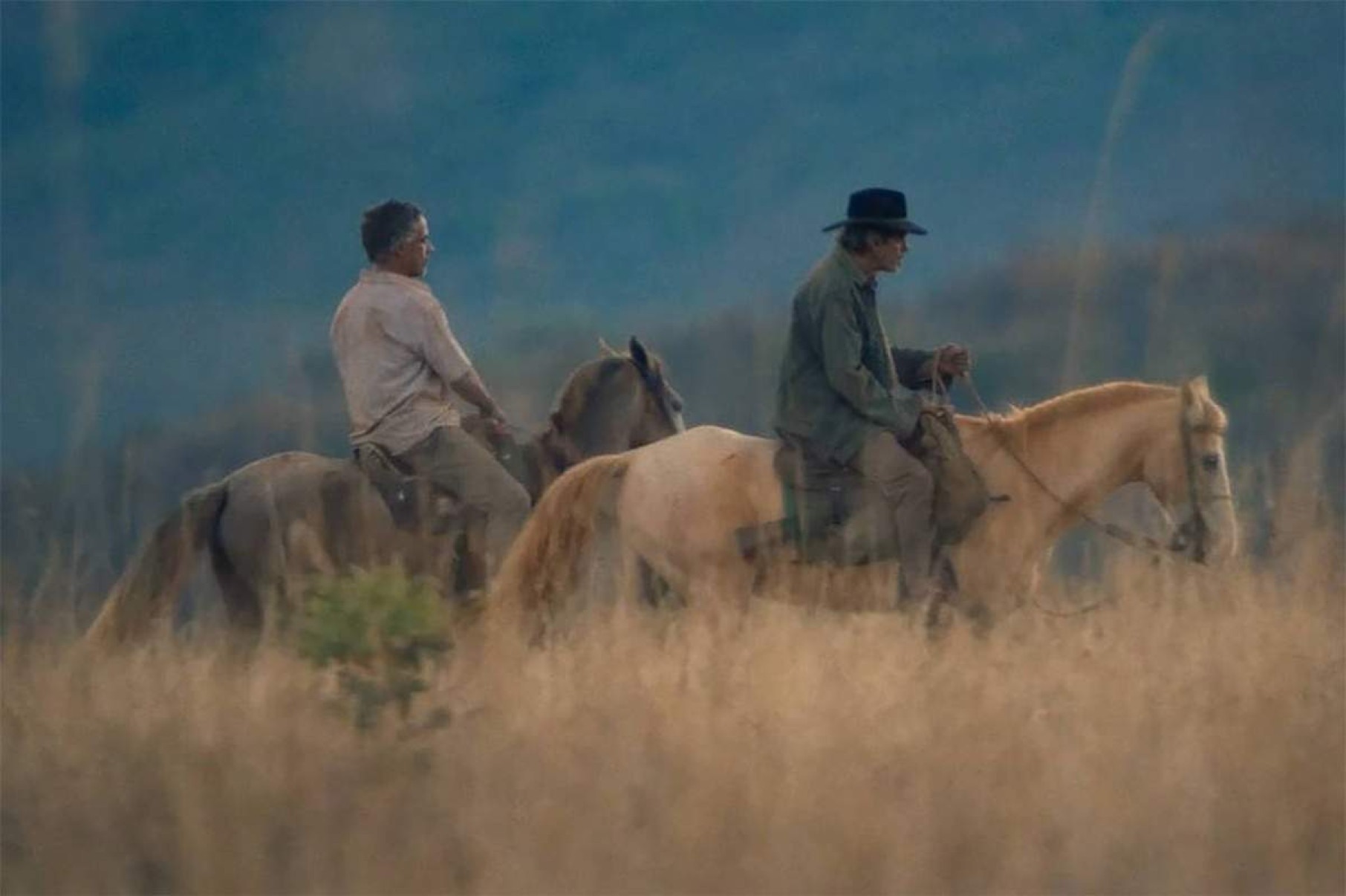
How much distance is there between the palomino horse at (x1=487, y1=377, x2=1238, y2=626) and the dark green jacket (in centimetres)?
35

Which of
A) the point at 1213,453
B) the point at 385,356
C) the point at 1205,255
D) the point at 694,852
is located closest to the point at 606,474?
the point at 385,356

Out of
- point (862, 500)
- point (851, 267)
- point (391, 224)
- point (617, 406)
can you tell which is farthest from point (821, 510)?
point (391, 224)

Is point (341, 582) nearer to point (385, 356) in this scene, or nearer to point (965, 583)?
point (385, 356)

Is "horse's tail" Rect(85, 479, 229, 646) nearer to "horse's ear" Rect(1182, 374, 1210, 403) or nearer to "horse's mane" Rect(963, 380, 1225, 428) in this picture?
"horse's mane" Rect(963, 380, 1225, 428)

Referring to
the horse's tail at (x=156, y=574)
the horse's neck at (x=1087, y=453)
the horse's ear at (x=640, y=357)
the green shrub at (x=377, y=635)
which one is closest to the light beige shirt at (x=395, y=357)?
the horse's tail at (x=156, y=574)

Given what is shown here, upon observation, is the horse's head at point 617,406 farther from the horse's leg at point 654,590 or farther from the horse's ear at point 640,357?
the horse's leg at point 654,590

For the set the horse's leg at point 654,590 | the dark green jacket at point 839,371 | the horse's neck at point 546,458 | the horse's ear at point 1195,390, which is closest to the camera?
the dark green jacket at point 839,371

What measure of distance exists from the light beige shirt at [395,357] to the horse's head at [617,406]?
978mm

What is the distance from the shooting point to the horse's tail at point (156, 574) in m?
8.66

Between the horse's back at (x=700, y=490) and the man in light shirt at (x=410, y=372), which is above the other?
the man in light shirt at (x=410, y=372)

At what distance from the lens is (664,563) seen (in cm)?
917

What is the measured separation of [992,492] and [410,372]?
240 centimetres

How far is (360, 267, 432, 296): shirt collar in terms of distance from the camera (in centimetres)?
877

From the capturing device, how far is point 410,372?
8812mm
